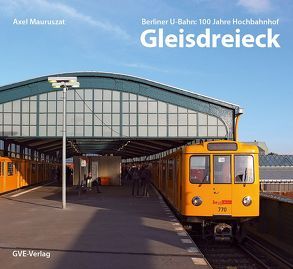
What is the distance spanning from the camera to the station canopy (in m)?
32.8

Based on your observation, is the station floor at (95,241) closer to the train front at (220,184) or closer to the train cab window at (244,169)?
the train front at (220,184)

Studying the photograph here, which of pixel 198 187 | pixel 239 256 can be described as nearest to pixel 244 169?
pixel 198 187

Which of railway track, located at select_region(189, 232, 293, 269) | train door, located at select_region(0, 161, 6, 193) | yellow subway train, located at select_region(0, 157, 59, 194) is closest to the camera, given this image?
railway track, located at select_region(189, 232, 293, 269)

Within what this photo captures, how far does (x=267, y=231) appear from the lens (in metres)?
16.0

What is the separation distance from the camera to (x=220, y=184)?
13.0m

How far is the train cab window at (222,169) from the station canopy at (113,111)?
19.8 meters

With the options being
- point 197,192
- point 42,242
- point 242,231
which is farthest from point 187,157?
point 42,242

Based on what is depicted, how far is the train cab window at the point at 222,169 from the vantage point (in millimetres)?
13023

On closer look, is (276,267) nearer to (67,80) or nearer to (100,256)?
(100,256)

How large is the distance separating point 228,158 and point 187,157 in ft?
3.67

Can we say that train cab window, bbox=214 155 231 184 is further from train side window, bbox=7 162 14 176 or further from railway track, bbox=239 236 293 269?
train side window, bbox=7 162 14 176

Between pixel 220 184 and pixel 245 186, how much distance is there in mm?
672

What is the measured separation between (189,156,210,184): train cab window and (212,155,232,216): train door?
0.62 ft

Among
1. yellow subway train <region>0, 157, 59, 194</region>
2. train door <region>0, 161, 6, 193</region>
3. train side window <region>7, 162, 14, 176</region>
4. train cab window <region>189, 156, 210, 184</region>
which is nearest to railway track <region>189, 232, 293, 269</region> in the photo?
train cab window <region>189, 156, 210, 184</region>
